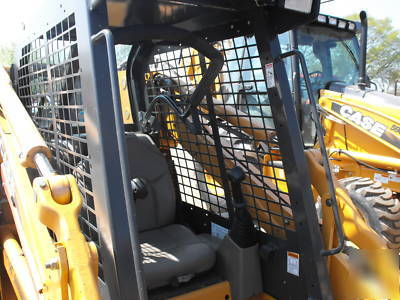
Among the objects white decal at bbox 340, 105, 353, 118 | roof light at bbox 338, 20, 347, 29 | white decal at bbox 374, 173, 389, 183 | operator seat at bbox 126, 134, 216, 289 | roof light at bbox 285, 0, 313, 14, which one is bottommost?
white decal at bbox 374, 173, 389, 183

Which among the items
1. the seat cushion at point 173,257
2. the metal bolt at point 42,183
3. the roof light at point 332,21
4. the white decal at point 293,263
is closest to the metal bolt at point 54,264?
the metal bolt at point 42,183

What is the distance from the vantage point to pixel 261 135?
7.80 feet

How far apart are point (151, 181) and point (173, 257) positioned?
0.60 m

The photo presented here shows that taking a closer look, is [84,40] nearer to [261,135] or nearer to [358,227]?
[261,135]

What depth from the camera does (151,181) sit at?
2.64 meters

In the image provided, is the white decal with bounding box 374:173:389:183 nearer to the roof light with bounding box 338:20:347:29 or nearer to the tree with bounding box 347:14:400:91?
the roof light with bounding box 338:20:347:29

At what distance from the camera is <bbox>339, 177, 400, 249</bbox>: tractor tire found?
3414 mm

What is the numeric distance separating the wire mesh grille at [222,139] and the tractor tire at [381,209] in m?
1.17

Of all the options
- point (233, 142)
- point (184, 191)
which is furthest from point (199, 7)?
point (184, 191)

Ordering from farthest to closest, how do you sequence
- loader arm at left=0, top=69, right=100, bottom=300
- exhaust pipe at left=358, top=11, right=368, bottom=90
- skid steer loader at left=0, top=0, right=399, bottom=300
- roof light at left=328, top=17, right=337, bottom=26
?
roof light at left=328, top=17, right=337, bottom=26 < exhaust pipe at left=358, top=11, right=368, bottom=90 < skid steer loader at left=0, top=0, right=399, bottom=300 < loader arm at left=0, top=69, right=100, bottom=300

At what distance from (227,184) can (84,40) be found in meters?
1.30

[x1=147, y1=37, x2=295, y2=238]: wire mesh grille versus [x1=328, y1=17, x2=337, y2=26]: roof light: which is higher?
[x1=328, y1=17, x2=337, y2=26]: roof light

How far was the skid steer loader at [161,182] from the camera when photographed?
145 centimetres

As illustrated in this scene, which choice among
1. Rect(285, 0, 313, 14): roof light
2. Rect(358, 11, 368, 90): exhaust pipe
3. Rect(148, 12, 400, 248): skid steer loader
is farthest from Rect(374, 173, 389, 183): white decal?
Rect(285, 0, 313, 14): roof light
